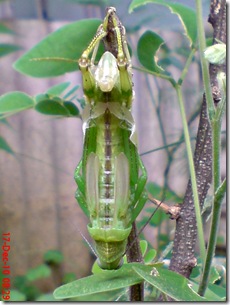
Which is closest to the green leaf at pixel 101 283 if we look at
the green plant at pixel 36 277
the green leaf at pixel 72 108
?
the green leaf at pixel 72 108

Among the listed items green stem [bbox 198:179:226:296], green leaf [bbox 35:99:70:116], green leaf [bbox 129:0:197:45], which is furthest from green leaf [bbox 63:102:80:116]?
green stem [bbox 198:179:226:296]

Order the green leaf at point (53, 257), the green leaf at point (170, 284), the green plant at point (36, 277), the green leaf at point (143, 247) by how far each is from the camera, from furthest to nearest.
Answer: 1. the green leaf at point (53, 257)
2. the green plant at point (36, 277)
3. the green leaf at point (143, 247)
4. the green leaf at point (170, 284)

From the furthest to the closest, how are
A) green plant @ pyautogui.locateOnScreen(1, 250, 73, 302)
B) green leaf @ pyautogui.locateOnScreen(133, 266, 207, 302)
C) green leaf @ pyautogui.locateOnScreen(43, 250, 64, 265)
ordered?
1. green leaf @ pyautogui.locateOnScreen(43, 250, 64, 265)
2. green plant @ pyautogui.locateOnScreen(1, 250, 73, 302)
3. green leaf @ pyautogui.locateOnScreen(133, 266, 207, 302)

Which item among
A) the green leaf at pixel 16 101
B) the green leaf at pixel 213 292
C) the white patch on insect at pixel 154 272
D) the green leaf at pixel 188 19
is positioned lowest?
the green leaf at pixel 213 292

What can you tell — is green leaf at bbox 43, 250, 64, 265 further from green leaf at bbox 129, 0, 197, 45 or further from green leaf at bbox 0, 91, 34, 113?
green leaf at bbox 129, 0, 197, 45

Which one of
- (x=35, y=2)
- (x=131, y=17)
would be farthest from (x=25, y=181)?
(x=131, y=17)

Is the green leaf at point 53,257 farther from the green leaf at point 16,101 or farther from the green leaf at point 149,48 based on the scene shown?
the green leaf at point 149,48

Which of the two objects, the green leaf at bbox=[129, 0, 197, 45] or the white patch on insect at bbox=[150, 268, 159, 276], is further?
the green leaf at bbox=[129, 0, 197, 45]

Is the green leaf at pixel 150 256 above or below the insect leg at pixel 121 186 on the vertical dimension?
below
